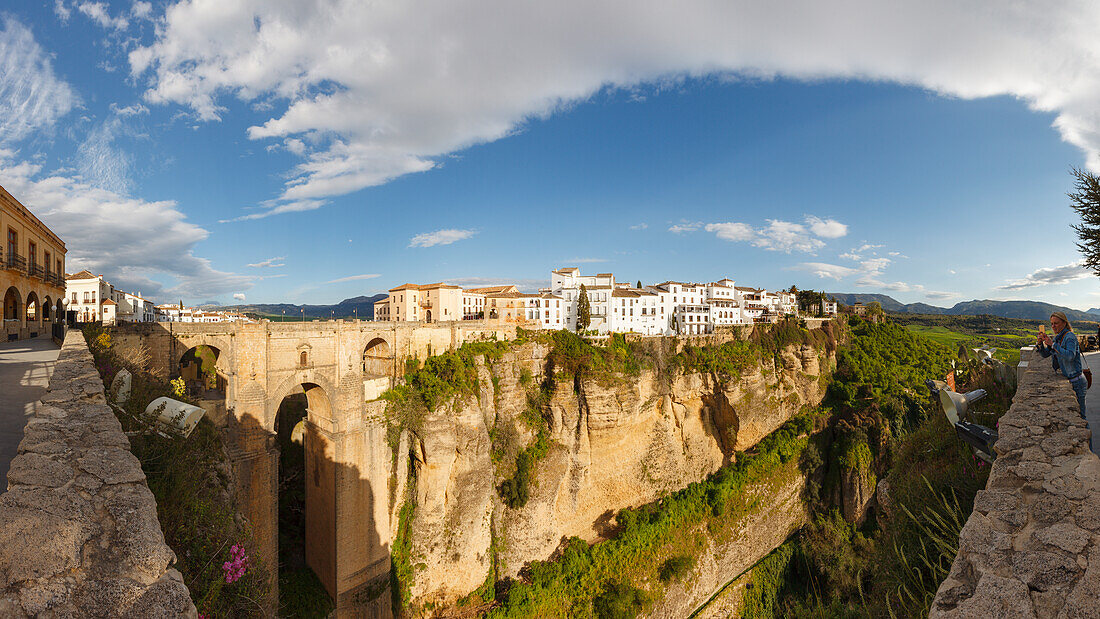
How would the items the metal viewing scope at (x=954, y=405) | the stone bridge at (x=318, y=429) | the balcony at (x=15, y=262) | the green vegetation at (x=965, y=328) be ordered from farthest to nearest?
the green vegetation at (x=965, y=328), the stone bridge at (x=318, y=429), the balcony at (x=15, y=262), the metal viewing scope at (x=954, y=405)

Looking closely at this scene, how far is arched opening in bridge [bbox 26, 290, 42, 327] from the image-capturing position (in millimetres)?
13039

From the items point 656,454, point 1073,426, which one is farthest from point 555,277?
point 1073,426

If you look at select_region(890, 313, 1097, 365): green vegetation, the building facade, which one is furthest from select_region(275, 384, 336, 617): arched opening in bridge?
select_region(890, 313, 1097, 365): green vegetation

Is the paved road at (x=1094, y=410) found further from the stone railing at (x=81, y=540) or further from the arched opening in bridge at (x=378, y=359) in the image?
the arched opening in bridge at (x=378, y=359)

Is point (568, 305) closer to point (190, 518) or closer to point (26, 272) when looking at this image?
point (26, 272)

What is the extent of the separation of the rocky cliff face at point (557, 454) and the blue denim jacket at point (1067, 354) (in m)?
15.9

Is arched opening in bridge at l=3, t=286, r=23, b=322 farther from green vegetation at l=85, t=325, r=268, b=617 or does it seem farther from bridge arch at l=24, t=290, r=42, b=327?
green vegetation at l=85, t=325, r=268, b=617

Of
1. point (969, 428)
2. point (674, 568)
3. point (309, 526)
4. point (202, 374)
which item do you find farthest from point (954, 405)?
point (202, 374)

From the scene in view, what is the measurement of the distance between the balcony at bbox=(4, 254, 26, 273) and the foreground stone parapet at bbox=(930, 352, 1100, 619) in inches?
751

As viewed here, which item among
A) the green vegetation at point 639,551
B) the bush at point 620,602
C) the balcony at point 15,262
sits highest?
the balcony at point 15,262

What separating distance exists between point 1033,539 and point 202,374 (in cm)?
2622

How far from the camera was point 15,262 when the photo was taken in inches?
467

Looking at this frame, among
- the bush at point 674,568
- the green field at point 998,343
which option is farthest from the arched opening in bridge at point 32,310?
the bush at point 674,568

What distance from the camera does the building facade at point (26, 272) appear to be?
11.2 m
